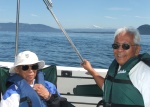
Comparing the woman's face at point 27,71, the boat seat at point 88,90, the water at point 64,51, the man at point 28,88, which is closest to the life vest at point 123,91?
the man at point 28,88

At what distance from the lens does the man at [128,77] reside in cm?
213

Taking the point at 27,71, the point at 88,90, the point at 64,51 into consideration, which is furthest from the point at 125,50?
the point at 64,51

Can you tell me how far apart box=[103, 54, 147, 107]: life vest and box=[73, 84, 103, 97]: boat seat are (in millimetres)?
752

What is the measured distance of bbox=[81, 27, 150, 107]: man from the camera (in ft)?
6.99

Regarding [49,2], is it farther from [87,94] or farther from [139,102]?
[139,102]

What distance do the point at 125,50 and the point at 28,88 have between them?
0.84m

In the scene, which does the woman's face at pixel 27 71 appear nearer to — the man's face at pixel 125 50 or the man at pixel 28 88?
the man at pixel 28 88

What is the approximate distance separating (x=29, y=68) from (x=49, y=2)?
31.1 inches

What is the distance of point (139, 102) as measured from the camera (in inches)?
85.0

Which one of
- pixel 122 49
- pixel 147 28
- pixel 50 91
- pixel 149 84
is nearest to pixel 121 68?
pixel 122 49

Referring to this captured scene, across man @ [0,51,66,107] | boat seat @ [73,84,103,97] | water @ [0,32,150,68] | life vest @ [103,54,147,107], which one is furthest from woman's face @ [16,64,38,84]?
water @ [0,32,150,68]

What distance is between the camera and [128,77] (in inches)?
→ 88.0

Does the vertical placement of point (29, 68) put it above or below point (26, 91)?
above

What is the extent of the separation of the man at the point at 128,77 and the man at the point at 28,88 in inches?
20.6
